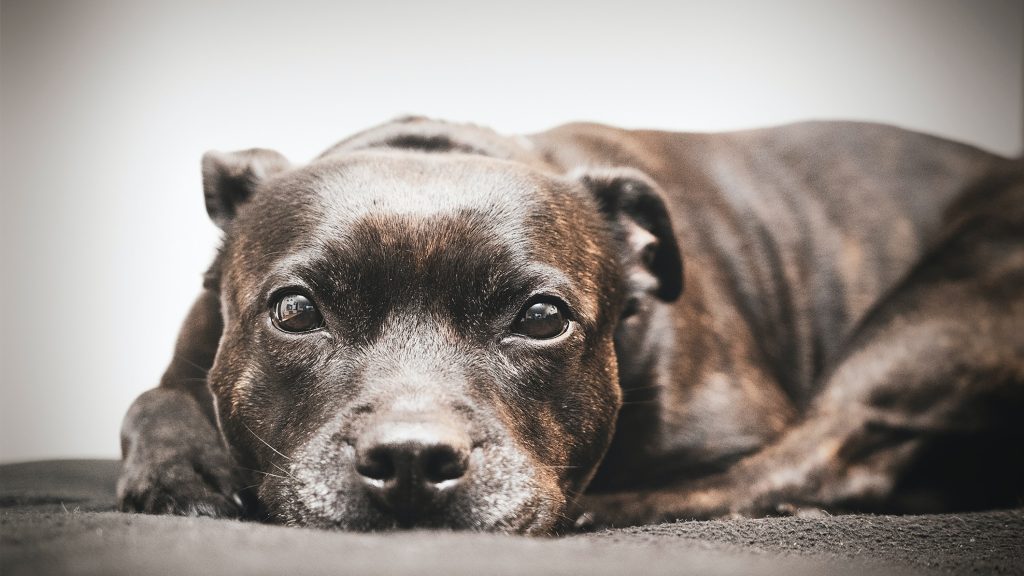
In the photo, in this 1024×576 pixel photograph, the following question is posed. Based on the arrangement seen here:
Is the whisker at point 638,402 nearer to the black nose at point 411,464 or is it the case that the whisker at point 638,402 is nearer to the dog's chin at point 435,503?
the dog's chin at point 435,503

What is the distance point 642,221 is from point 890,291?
1.14 meters

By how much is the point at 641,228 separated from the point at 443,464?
1216mm

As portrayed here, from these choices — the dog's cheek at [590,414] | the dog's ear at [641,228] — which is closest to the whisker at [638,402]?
A: the dog's cheek at [590,414]

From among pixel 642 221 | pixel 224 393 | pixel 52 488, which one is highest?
pixel 642 221

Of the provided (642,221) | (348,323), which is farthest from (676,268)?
(348,323)

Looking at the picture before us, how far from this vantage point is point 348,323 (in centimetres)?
192

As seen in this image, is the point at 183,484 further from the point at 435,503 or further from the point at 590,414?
the point at 590,414

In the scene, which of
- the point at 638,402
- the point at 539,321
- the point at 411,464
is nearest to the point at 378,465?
the point at 411,464

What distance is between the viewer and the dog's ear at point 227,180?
2.35 metres

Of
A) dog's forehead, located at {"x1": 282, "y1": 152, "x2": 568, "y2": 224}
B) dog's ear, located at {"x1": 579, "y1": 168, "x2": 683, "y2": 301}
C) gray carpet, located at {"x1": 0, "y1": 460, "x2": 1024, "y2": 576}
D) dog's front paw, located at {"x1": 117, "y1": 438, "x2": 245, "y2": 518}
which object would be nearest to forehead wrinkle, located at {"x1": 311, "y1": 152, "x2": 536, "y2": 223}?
dog's forehead, located at {"x1": 282, "y1": 152, "x2": 568, "y2": 224}

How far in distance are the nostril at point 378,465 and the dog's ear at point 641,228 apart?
1130 millimetres

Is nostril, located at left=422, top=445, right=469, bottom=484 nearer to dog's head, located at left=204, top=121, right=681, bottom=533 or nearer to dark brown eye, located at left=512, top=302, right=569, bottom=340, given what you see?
dog's head, located at left=204, top=121, right=681, bottom=533

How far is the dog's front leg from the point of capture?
196 cm

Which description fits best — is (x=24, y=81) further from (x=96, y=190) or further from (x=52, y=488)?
(x=52, y=488)
